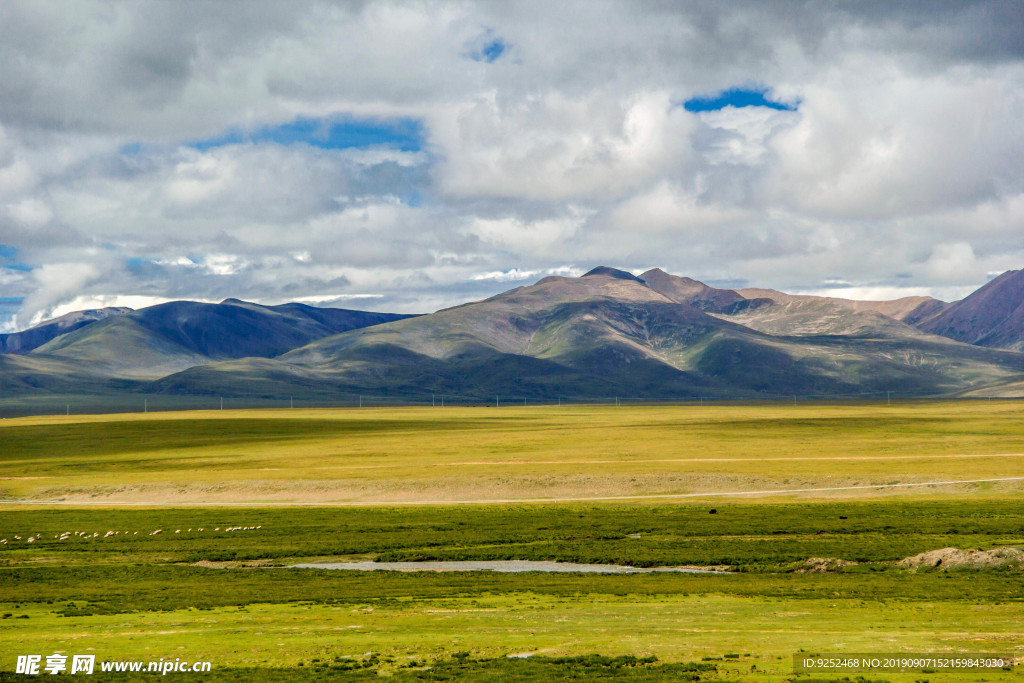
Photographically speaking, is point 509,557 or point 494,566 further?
point 509,557

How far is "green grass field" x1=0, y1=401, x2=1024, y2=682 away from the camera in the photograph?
22.6 metres

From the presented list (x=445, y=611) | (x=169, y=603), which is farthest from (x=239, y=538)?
(x=445, y=611)

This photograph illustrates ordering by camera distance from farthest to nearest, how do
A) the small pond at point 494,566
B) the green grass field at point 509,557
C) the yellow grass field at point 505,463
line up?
1. the yellow grass field at point 505,463
2. the small pond at point 494,566
3. the green grass field at point 509,557

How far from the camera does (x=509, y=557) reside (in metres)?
41.0

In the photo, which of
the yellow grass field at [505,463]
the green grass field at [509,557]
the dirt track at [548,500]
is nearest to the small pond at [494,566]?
the green grass field at [509,557]

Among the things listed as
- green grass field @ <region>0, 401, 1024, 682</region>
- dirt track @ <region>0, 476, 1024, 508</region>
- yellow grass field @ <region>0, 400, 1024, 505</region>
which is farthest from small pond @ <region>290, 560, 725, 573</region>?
yellow grass field @ <region>0, 400, 1024, 505</region>

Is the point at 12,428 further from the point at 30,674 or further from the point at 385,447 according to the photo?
the point at 30,674

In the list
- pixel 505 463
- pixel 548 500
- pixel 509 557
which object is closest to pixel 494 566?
pixel 509 557

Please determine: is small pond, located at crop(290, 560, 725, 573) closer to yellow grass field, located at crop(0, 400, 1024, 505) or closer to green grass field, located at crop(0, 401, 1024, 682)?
green grass field, located at crop(0, 401, 1024, 682)

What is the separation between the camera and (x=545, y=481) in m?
70.8

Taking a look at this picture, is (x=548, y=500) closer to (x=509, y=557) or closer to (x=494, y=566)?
(x=509, y=557)

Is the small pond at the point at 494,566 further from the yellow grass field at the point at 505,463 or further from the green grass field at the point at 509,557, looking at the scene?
the yellow grass field at the point at 505,463

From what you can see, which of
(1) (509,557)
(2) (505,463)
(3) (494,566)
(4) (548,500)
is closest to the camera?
(3) (494,566)

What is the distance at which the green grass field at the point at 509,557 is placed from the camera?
74.1 ft
